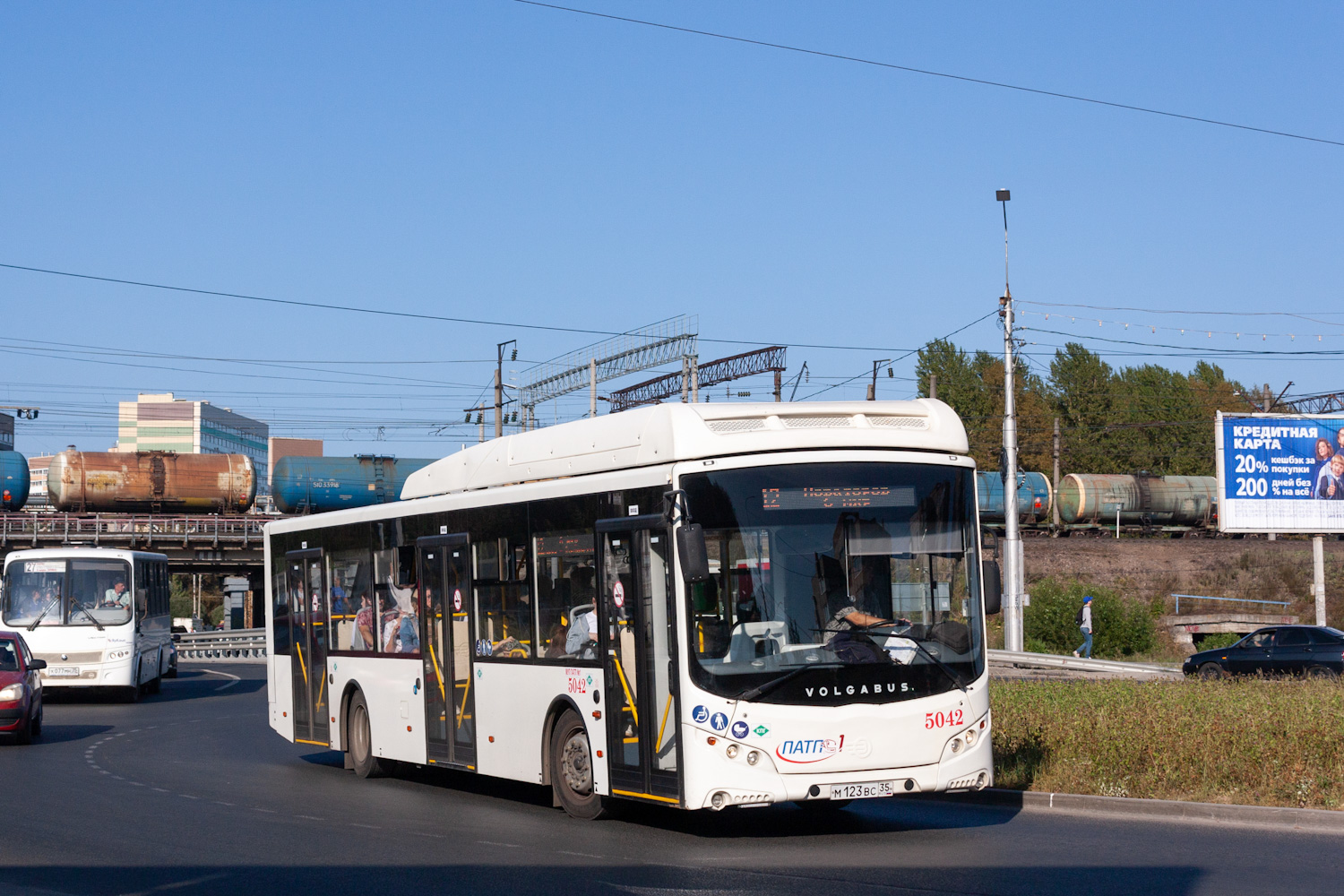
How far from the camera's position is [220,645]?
165ft

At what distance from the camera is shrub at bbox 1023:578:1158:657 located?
138 ft

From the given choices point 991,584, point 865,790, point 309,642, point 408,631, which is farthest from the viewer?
point 309,642

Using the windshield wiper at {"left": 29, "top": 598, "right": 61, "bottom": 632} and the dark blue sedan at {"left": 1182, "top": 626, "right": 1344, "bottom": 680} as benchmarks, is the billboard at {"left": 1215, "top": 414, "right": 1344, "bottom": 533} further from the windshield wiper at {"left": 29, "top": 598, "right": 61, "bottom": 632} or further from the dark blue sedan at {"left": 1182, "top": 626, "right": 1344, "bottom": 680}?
the windshield wiper at {"left": 29, "top": 598, "right": 61, "bottom": 632}

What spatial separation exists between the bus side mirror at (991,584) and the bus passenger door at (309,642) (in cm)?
840

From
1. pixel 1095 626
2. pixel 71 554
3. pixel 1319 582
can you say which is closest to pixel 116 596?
pixel 71 554

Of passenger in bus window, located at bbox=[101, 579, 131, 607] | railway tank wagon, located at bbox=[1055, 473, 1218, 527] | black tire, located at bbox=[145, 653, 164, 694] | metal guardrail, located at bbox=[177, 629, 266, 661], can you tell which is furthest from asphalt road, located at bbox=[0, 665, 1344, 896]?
railway tank wagon, located at bbox=[1055, 473, 1218, 527]

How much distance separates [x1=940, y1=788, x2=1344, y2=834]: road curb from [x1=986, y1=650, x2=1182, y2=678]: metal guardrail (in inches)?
637

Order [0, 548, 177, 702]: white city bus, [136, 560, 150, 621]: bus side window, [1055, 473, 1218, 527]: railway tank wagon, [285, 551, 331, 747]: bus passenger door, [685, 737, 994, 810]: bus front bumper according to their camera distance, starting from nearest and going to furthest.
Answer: [685, 737, 994, 810]: bus front bumper < [285, 551, 331, 747]: bus passenger door < [0, 548, 177, 702]: white city bus < [136, 560, 150, 621]: bus side window < [1055, 473, 1218, 527]: railway tank wagon

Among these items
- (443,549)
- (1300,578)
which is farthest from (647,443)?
(1300,578)

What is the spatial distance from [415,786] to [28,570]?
16.3 m

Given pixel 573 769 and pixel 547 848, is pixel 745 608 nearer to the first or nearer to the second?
pixel 547 848

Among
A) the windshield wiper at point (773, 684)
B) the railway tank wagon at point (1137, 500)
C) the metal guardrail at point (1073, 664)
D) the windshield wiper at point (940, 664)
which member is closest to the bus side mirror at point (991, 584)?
the windshield wiper at point (940, 664)

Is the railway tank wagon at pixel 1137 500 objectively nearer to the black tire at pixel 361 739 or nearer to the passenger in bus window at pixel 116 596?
the passenger in bus window at pixel 116 596

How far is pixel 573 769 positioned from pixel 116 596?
771 inches
